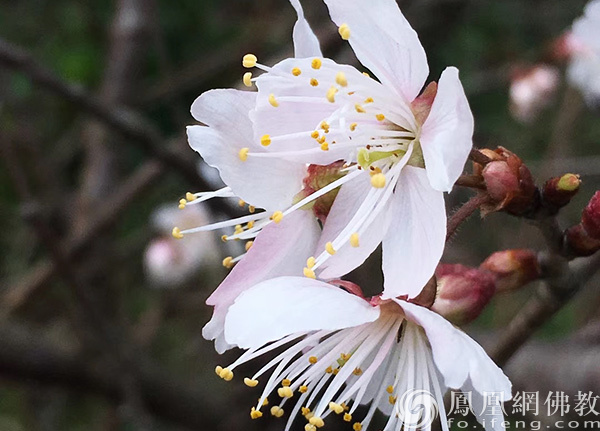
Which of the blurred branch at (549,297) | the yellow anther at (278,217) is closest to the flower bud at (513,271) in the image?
the blurred branch at (549,297)

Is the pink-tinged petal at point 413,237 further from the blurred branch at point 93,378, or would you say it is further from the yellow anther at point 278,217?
the blurred branch at point 93,378

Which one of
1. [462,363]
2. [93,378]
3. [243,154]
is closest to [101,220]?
[93,378]

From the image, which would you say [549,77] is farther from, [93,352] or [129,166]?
[93,352]

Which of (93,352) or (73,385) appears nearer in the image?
(73,385)

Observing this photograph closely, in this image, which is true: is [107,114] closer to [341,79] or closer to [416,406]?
[341,79]

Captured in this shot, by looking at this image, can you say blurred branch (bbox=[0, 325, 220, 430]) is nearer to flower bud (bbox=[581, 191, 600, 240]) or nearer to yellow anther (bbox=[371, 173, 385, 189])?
yellow anther (bbox=[371, 173, 385, 189])

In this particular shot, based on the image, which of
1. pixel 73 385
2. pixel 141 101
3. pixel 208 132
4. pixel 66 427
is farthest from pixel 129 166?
pixel 208 132
